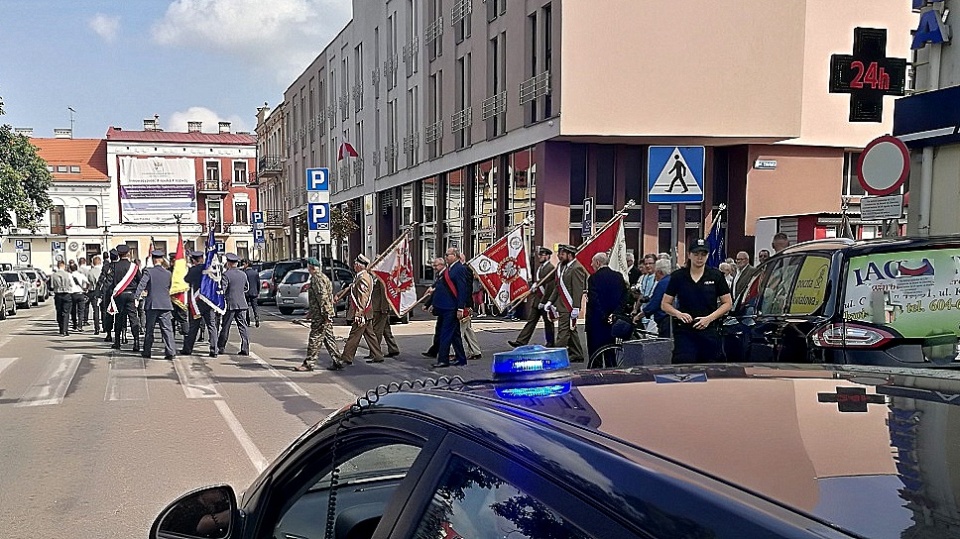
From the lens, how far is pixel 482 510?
162 cm

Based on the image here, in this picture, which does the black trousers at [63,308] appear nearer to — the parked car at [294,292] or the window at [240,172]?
the parked car at [294,292]

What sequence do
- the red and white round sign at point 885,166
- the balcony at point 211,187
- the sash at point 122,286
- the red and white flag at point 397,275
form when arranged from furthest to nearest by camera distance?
the balcony at point 211,187 → the sash at point 122,286 → the red and white flag at point 397,275 → the red and white round sign at point 885,166

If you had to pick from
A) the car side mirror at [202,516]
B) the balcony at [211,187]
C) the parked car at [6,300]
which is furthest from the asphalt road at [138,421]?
the balcony at [211,187]

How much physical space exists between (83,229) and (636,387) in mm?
77371

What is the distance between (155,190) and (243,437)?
218 ft

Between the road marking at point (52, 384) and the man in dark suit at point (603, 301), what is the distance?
6996 millimetres

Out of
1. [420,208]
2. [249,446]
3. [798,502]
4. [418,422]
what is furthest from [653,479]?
[420,208]

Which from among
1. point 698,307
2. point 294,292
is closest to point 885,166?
point 698,307

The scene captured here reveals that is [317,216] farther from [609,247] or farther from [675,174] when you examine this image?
[675,174]

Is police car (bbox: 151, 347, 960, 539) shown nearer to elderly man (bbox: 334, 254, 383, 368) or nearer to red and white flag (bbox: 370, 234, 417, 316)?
elderly man (bbox: 334, 254, 383, 368)

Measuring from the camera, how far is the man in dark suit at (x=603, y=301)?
36.0 feet

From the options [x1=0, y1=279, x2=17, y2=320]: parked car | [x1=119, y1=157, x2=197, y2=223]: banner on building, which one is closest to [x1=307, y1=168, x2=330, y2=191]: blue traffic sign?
[x1=0, y1=279, x2=17, y2=320]: parked car

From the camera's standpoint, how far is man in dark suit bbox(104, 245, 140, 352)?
15945mm

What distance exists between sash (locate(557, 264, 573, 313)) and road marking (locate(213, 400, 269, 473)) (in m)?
5.45
